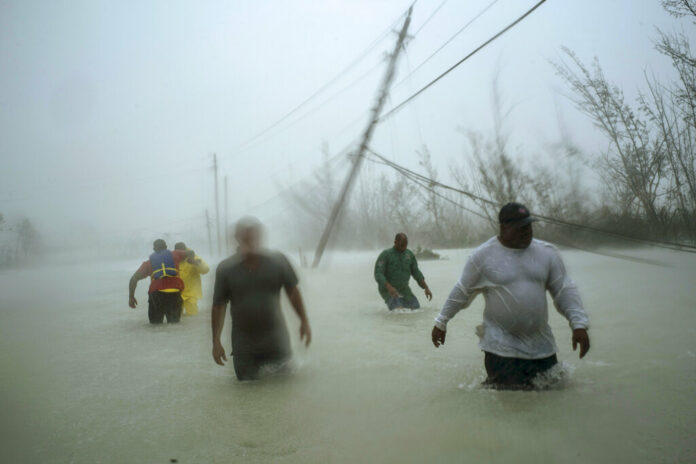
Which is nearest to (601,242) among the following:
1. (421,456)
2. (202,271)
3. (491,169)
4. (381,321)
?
(491,169)

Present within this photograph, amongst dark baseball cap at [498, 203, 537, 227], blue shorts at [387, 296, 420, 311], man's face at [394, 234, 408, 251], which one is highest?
dark baseball cap at [498, 203, 537, 227]

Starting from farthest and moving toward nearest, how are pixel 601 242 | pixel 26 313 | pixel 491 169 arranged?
pixel 491 169 → pixel 601 242 → pixel 26 313

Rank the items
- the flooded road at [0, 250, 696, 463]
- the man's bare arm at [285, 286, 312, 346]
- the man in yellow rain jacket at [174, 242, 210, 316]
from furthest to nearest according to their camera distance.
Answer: the man in yellow rain jacket at [174, 242, 210, 316]
the man's bare arm at [285, 286, 312, 346]
the flooded road at [0, 250, 696, 463]

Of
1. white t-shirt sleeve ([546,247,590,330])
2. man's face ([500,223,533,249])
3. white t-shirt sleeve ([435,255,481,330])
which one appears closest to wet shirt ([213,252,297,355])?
white t-shirt sleeve ([435,255,481,330])

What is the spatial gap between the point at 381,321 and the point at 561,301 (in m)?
5.45

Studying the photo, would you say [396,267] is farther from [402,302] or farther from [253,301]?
[253,301]

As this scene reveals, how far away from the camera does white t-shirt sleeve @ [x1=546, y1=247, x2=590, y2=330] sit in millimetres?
3723

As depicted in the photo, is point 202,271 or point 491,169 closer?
point 202,271

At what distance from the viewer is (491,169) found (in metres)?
22.0

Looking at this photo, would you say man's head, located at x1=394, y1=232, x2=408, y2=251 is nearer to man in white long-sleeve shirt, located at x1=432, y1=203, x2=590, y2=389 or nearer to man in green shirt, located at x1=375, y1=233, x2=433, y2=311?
man in green shirt, located at x1=375, y1=233, x2=433, y2=311

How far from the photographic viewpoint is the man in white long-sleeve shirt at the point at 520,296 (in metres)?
3.74

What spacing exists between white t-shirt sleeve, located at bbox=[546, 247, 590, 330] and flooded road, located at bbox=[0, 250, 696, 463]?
714mm

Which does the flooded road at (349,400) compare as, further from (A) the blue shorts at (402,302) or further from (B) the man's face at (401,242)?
(B) the man's face at (401,242)

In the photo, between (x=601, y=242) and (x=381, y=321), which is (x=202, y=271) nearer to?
(x=381, y=321)
